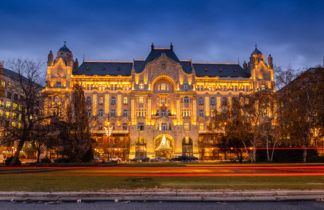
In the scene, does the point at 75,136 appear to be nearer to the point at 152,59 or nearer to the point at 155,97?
the point at 155,97

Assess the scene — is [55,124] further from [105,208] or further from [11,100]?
[11,100]

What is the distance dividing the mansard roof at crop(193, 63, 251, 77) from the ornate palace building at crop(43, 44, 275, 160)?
2.34 m

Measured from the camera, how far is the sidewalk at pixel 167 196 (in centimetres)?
1045

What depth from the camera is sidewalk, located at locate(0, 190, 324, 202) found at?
10.5 meters

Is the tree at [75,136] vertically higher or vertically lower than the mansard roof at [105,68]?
lower

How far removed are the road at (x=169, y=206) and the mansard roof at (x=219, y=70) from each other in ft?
271

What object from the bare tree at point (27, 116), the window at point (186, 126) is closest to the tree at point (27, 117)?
the bare tree at point (27, 116)

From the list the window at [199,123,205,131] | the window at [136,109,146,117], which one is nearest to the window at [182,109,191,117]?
the window at [199,123,205,131]

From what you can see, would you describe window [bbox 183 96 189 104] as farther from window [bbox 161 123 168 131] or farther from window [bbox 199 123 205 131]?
window [bbox 161 123 168 131]

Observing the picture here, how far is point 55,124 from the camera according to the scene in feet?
115

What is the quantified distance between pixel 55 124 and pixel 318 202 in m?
32.2

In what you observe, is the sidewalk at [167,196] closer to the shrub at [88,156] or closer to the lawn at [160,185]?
the lawn at [160,185]

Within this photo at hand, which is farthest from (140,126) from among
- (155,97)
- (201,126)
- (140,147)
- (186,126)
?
(201,126)

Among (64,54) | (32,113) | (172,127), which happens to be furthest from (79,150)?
(64,54)
